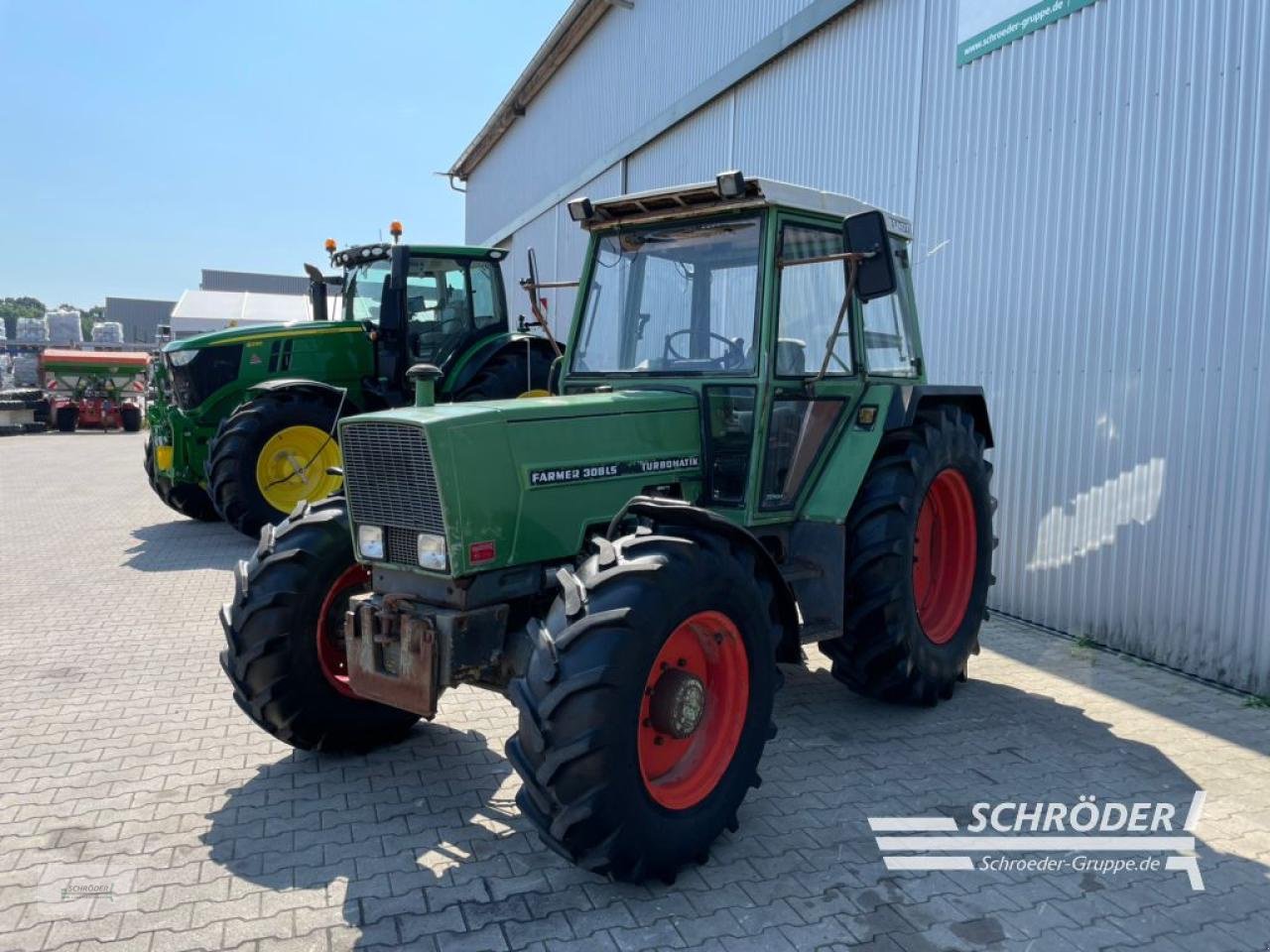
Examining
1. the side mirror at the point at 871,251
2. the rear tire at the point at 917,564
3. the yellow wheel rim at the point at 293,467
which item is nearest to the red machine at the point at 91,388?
the yellow wheel rim at the point at 293,467

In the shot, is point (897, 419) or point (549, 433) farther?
point (897, 419)

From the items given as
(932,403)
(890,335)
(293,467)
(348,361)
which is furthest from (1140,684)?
(348,361)

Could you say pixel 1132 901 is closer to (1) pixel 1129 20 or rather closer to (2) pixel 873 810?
(2) pixel 873 810

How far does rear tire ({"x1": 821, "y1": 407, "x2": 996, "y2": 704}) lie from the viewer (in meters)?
4.35

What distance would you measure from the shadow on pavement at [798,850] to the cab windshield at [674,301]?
1.78 m

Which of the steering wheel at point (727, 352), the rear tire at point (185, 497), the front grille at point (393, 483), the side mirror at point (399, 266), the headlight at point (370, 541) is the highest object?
the side mirror at point (399, 266)

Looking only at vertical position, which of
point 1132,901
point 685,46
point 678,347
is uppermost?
point 685,46

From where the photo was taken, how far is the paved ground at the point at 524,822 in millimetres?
2910

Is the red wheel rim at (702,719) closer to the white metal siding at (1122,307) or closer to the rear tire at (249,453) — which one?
the white metal siding at (1122,307)

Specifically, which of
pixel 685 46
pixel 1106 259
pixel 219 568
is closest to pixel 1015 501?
pixel 1106 259

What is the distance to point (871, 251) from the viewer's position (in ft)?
12.5

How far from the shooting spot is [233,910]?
2955 mm

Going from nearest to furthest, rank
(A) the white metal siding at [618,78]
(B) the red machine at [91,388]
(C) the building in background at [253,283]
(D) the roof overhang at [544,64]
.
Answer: (A) the white metal siding at [618,78] < (D) the roof overhang at [544,64] < (B) the red machine at [91,388] < (C) the building in background at [253,283]

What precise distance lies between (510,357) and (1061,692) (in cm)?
635
